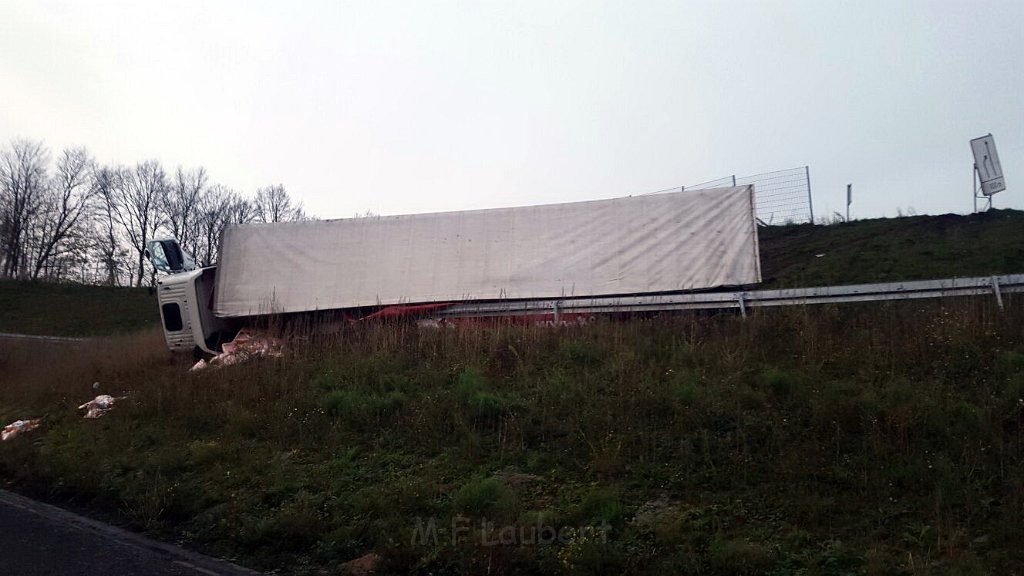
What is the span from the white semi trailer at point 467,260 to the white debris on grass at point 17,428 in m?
3.40

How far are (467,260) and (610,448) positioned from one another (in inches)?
287

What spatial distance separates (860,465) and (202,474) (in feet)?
21.4

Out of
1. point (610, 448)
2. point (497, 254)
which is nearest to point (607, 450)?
point (610, 448)

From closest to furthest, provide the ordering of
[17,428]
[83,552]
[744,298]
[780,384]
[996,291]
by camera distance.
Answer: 1. [83,552]
2. [780,384]
3. [996,291]
4. [744,298]
5. [17,428]

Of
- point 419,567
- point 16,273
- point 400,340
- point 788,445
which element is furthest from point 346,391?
point 16,273

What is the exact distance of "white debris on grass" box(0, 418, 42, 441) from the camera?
11.3 metres

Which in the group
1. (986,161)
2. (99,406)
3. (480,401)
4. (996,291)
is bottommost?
A: (99,406)

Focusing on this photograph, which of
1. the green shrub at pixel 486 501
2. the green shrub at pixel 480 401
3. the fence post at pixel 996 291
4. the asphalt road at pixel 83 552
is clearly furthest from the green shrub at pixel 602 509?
the fence post at pixel 996 291

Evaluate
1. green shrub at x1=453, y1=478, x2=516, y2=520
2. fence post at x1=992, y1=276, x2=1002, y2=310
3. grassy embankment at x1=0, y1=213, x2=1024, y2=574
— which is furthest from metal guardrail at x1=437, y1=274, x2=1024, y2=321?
green shrub at x1=453, y1=478, x2=516, y2=520

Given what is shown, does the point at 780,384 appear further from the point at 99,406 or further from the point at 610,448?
the point at 99,406

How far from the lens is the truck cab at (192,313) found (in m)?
14.9

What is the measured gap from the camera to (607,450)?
678cm

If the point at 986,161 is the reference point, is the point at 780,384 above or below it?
below

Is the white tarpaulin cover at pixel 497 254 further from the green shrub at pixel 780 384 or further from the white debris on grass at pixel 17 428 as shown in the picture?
the green shrub at pixel 780 384
